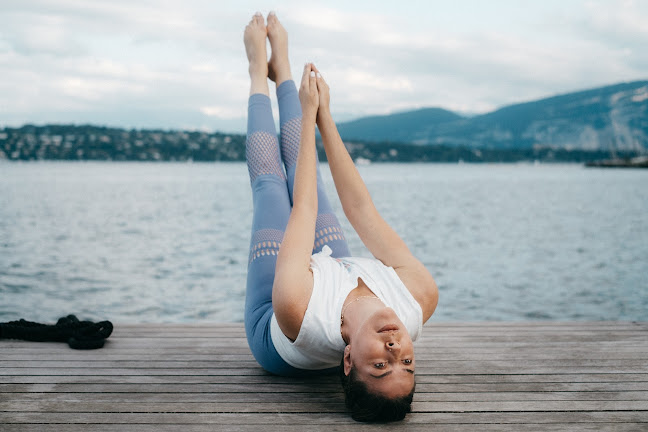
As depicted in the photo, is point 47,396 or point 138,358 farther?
point 138,358

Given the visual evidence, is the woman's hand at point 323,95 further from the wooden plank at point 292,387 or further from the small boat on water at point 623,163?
the small boat on water at point 623,163

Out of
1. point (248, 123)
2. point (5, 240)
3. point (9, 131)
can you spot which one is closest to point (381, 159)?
point (9, 131)

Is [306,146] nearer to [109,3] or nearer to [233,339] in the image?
[233,339]

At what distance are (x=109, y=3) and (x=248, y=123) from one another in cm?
2659

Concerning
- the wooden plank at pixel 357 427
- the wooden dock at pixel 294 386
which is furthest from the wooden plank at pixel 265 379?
the wooden plank at pixel 357 427

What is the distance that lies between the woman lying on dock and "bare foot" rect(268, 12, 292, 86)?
1.90 ft

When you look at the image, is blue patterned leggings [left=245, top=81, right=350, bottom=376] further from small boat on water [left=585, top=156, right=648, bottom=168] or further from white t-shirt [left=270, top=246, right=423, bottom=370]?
small boat on water [left=585, top=156, right=648, bottom=168]

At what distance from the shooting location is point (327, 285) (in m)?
2.24

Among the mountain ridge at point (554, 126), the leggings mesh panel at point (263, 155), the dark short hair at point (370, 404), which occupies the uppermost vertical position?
the mountain ridge at point (554, 126)

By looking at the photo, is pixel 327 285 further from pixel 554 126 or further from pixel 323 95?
pixel 554 126

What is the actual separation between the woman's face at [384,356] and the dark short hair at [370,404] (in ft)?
0.07

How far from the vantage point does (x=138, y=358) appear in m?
2.81

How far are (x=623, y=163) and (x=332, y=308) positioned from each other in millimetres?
107398

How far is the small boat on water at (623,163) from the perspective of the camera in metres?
94.3
